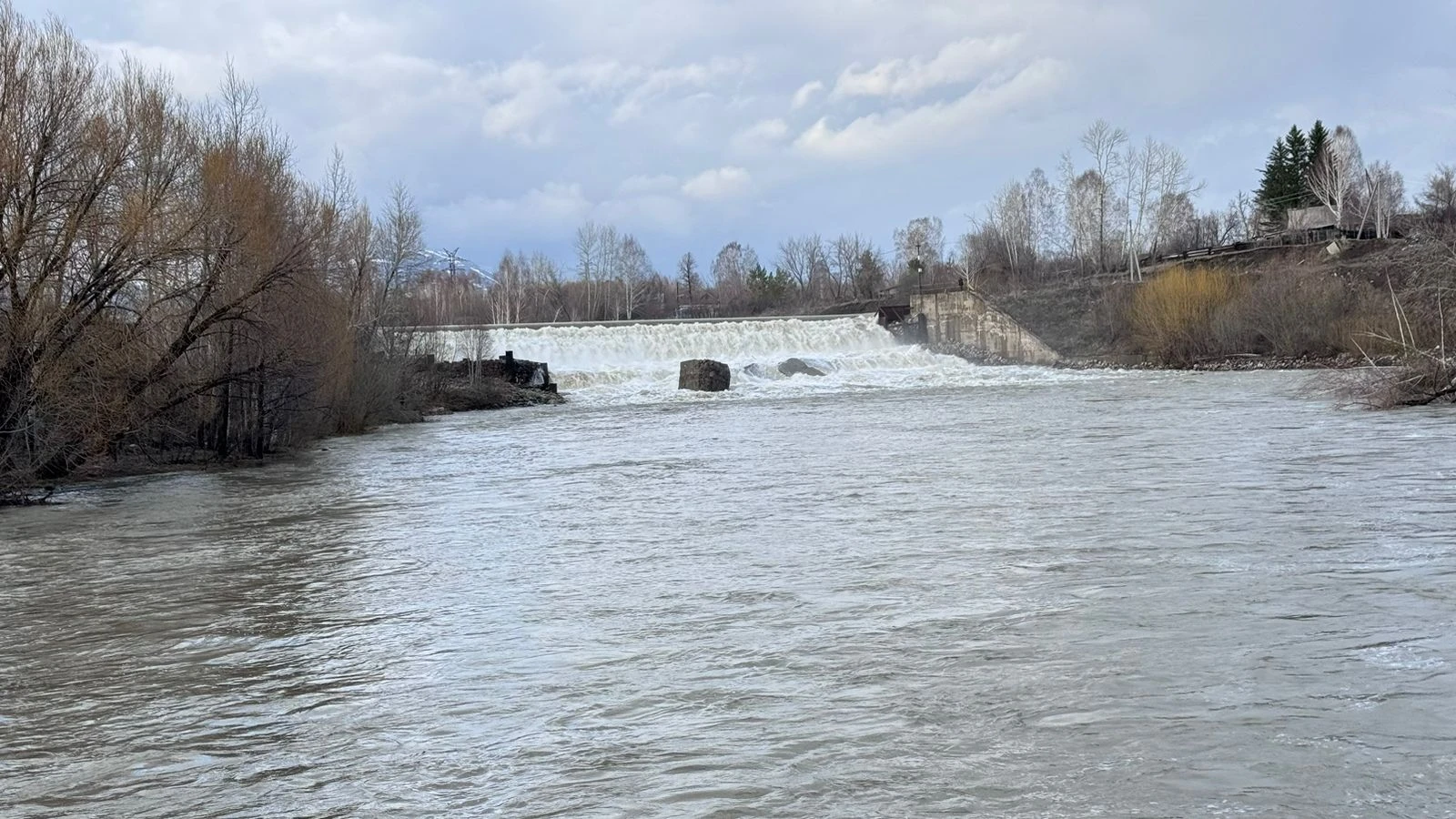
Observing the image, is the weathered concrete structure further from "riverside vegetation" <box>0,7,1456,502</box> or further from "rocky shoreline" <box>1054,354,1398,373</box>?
"riverside vegetation" <box>0,7,1456,502</box>

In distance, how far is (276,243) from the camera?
21297 millimetres

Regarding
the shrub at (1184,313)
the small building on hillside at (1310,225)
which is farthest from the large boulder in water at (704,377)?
the small building on hillside at (1310,225)

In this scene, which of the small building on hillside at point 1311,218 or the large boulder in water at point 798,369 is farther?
the small building on hillside at point 1311,218

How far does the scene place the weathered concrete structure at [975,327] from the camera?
→ 5631cm

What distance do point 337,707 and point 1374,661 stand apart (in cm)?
505

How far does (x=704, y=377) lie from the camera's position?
4331cm

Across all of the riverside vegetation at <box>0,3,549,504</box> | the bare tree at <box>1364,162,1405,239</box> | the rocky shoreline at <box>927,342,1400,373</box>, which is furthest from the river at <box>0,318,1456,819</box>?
the bare tree at <box>1364,162,1405,239</box>

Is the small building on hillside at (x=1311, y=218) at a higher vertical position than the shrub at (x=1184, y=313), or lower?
higher

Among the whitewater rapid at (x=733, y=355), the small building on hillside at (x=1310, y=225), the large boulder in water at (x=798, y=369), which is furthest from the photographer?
the small building on hillside at (x=1310, y=225)

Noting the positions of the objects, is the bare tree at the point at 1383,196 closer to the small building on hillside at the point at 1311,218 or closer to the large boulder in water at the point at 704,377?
the small building on hillside at the point at 1311,218

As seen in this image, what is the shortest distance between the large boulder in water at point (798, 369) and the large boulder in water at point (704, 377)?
479 cm

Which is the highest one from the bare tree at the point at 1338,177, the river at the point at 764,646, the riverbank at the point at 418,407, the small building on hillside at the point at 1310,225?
the bare tree at the point at 1338,177

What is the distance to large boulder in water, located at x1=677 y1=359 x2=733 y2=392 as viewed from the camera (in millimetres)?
43188

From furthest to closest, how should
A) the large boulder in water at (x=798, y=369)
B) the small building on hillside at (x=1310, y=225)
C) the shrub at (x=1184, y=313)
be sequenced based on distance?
1. the small building on hillside at (x=1310, y=225)
2. the large boulder in water at (x=798, y=369)
3. the shrub at (x=1184, y=313)
